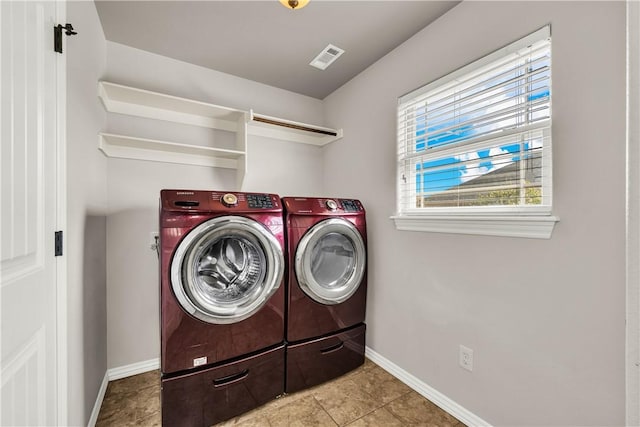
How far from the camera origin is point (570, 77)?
117 centimetres

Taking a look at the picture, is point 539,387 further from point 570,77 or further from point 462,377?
point 570,77

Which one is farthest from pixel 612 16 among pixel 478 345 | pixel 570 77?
pixel 478 345

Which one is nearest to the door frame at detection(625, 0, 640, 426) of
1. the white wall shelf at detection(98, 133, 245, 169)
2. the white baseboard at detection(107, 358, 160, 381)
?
the white wall shelf at detection(98, 133, 245, 169)

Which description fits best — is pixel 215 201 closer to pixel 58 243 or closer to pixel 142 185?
pixel 58 243

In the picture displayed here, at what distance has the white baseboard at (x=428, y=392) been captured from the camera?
4.99ft

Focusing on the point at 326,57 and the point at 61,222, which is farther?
the point at 326,57

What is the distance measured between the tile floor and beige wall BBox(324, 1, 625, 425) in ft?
0.58

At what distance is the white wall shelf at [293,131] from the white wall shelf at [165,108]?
0.21 metres

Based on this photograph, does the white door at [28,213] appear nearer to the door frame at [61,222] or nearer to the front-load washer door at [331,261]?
Answer: the door frame at [61,222]

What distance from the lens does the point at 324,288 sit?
188cm

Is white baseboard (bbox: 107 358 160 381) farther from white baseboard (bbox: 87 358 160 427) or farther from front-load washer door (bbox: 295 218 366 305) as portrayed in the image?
front-load washer door (bbox: 295 218 366 305)

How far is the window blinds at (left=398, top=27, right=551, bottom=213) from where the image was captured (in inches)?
51.2

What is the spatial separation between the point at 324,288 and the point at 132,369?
1519 mm

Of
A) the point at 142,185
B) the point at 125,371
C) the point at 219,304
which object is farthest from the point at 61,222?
the point at 125,371
